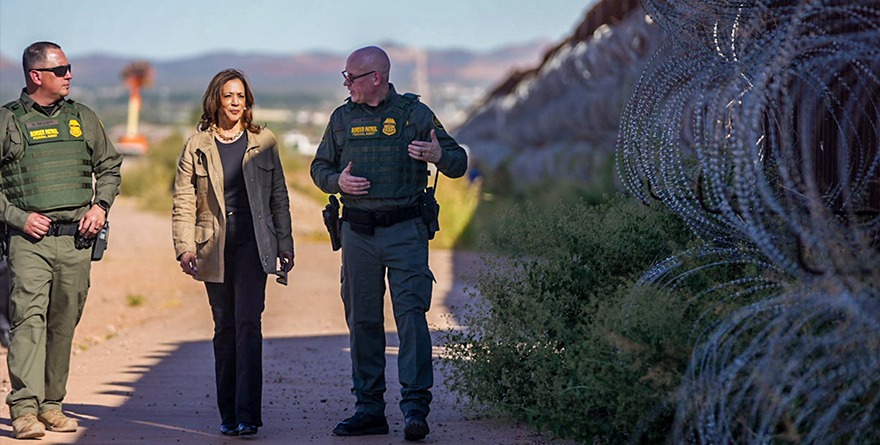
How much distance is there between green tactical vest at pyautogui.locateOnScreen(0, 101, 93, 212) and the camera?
22.5 ft

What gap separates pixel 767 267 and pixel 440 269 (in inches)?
454

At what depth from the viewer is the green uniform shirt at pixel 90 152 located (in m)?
6.78

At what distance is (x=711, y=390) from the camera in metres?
4.77

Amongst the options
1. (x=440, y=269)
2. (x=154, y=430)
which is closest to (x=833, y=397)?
(x=154, y=430)

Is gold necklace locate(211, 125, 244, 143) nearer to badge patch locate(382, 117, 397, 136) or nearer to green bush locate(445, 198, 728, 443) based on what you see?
badge patch locate(382, 117, 397, 136)

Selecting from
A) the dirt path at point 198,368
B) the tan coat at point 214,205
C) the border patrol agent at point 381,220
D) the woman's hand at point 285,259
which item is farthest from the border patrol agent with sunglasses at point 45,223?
the border patrol agent at point 381,220

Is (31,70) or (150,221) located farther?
(150,221)

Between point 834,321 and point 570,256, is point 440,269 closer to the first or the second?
point 570,256

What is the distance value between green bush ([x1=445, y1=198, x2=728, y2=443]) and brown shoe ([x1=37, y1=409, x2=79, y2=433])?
6.24 feet

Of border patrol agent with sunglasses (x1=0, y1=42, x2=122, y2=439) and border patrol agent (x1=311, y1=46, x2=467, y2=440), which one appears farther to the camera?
border patrol agent with sunglasses (x1=0, y1=42, x2=122, y2=439)

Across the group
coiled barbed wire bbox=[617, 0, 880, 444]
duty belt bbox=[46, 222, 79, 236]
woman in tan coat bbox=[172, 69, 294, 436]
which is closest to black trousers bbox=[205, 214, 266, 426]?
woman in tan coat bbox=[172, 69, 294, 436]

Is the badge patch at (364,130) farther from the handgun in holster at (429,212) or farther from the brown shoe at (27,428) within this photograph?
the brown shoe at (27,428)

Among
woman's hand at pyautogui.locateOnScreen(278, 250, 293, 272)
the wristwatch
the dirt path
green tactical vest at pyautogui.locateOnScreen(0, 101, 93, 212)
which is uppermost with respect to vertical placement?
green tactical vest at pyautogui.locateOnScreen(0, 101, 93, 212)

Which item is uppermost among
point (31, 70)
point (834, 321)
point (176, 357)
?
point (31, 70)
